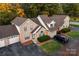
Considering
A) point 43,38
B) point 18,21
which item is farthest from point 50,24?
point 18,21

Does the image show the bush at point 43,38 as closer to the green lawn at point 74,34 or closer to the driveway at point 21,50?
the driveway at point 21,50

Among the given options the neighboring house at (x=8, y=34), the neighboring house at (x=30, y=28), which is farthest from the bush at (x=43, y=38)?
the neighboring house at (x=8, y=34)

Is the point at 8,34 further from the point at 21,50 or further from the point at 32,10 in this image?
the point at 32,10

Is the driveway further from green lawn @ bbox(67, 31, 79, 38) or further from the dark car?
green lawn @ bbox(67, 31, 79, 38)

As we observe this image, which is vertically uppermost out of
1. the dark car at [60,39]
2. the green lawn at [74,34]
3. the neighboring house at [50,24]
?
the neighboring house at [50,24]

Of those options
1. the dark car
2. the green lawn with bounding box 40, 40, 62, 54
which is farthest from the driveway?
the dark car

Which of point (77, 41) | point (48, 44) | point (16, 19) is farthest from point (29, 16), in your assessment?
point (77, 41)
